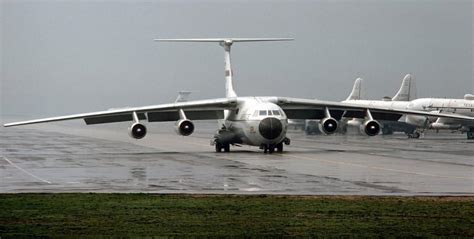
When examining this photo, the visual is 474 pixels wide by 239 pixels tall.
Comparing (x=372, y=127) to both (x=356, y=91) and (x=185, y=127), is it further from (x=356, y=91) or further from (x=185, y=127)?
(x=356, y=91)

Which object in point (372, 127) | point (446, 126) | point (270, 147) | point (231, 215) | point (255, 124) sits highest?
point (231, 215)

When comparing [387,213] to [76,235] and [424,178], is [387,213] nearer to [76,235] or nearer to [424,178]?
[76,235]

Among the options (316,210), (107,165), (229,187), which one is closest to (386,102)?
(107,165)

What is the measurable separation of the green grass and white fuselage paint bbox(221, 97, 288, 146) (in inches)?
846

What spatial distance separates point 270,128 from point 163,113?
6.91 metres

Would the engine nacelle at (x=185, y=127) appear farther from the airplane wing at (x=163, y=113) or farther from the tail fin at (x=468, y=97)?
the tail fin at (x=468, y=97)

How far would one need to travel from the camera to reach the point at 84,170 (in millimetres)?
29828

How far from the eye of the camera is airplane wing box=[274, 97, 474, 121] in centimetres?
4525

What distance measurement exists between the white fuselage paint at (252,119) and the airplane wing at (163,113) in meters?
0.77

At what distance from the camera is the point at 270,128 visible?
4119 centimetres

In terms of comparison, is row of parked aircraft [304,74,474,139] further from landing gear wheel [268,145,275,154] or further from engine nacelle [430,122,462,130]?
landing gear wheel [268,145,275,154]

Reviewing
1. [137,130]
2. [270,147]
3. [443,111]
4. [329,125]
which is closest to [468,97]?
[443,111]

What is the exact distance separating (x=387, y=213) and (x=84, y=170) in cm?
1473

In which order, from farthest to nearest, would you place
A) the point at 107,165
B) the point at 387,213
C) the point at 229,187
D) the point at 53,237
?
the point at 107,165 → the point at 229,187 → the point at 387,213 → the point at 53,237
